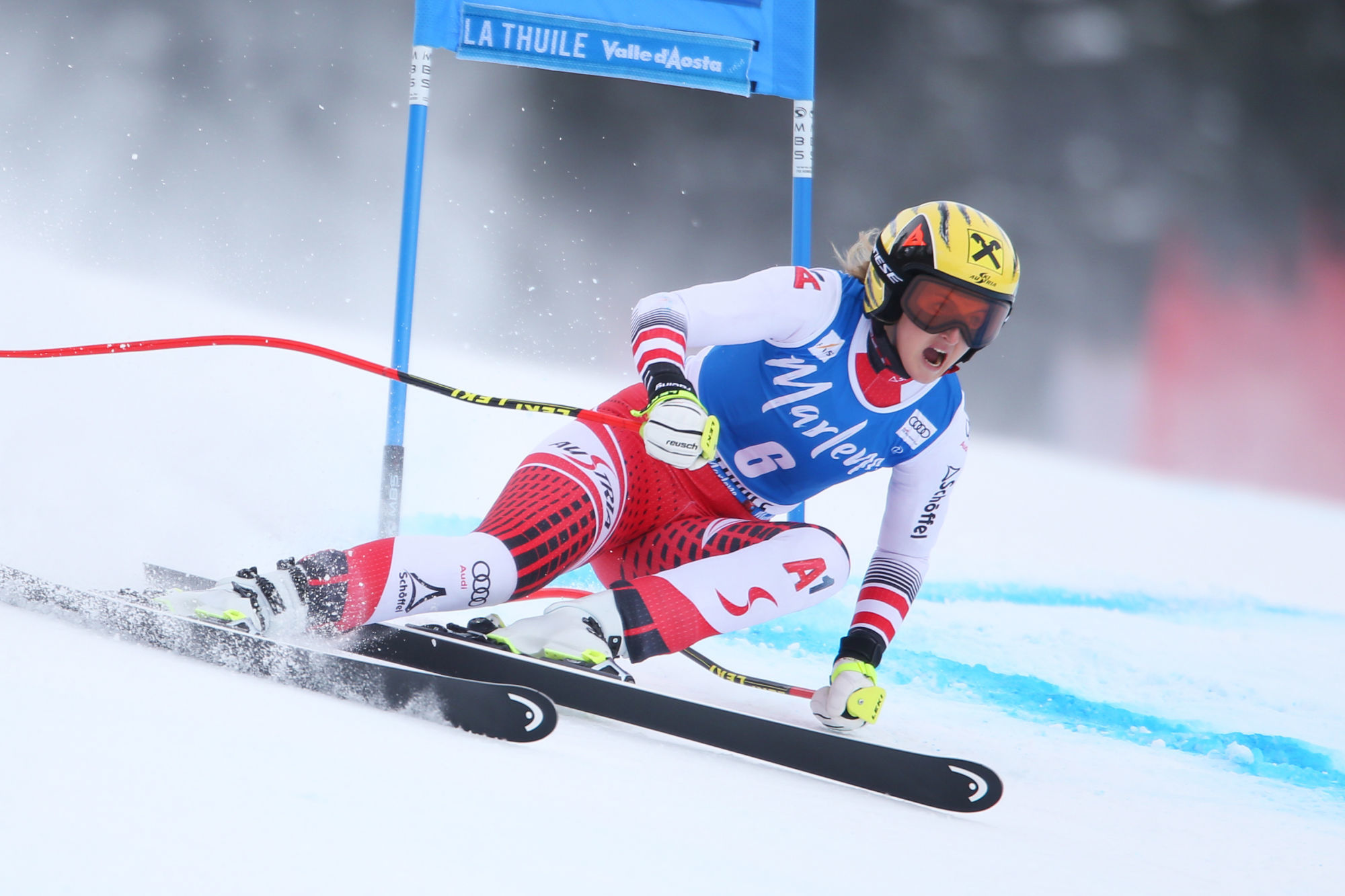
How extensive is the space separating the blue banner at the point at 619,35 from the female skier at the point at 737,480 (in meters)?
1.15

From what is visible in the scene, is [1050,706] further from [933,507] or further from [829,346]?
[829,346]

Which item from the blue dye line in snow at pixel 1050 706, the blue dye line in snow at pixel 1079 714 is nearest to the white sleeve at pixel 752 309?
the blue dye line in snow at pixel 1050 706

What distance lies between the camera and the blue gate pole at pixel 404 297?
293 cm

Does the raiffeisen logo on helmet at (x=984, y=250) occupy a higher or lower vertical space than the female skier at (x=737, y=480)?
higher

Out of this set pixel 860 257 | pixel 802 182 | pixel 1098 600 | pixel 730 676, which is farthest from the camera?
pixel 1098 600

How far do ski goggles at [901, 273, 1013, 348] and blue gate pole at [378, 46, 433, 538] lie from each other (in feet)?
5.37

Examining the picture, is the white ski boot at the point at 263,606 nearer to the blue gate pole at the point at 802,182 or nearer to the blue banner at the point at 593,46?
the blue gate pole at the point at 802,182

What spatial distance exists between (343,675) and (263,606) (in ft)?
0.64

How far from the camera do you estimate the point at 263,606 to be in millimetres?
1518

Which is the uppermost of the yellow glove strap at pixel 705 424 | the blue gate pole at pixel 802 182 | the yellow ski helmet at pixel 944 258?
the blue gate pole at pixel 802 182

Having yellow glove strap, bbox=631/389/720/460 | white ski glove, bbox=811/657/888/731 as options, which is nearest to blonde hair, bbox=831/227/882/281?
yellow glove strap, bbox=631/389/720/460

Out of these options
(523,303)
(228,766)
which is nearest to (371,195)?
(523,303)

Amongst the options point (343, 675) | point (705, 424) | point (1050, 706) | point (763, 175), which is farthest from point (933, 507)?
point (763, 175)

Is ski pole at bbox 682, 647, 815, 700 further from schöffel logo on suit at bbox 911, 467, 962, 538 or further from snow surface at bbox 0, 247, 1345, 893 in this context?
schöffel logo on suit at bbox 911, 467, 962, 538
